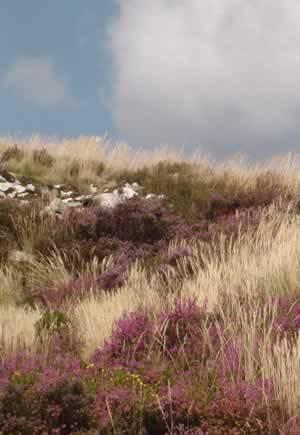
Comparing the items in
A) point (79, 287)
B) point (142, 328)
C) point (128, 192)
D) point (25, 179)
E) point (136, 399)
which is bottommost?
point (136, 399)

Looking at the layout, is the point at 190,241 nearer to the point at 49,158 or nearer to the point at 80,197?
the point at 80,197

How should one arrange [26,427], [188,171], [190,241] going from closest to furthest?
[26,427] → [190,241] → [188,171]

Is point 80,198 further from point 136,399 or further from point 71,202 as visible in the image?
point 136,399

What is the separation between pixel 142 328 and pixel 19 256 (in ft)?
15.1

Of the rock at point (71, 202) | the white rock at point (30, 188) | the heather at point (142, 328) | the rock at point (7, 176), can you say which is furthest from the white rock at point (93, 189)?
the heather at point (142, 328)

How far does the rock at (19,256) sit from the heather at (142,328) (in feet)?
0.07

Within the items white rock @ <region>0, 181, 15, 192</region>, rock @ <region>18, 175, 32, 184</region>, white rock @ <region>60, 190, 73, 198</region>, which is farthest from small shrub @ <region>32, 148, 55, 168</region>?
white rock @ <region>0, 181, 15, 192</region>

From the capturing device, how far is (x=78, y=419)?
320 centimetres

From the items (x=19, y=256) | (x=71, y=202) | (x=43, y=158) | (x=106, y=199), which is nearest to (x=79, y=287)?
(x=19, y=256)

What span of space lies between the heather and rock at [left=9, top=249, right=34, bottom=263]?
21 mm

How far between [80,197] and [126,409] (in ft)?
27.9

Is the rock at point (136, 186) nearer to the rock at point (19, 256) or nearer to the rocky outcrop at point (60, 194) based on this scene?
the rocky outcrop at point (60, 194)

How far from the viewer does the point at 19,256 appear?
335 inches

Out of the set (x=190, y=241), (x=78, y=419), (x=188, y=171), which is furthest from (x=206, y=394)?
(x=188, y=171)
